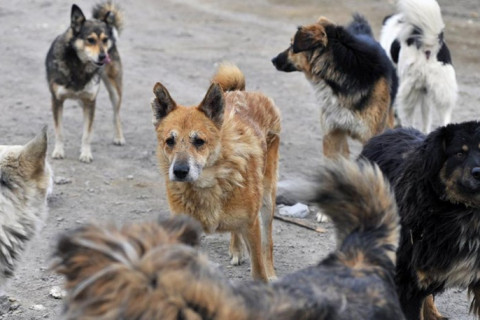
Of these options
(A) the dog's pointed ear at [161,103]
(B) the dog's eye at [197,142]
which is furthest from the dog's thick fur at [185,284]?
(A) the dog's pointed ear at [161,103]

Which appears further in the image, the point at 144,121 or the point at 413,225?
the point at 144,121

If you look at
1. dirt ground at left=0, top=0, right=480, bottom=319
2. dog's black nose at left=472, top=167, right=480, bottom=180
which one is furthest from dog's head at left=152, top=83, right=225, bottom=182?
dog's black nose at left=472, top=167, right=480, bottom=180

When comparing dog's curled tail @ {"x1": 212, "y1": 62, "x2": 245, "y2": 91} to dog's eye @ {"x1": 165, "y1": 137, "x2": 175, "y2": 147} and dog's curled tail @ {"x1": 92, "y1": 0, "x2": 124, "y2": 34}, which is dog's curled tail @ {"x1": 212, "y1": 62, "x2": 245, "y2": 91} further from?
dog's curled tail @ {"x1": 92, "y1": 0, "x2": 124, "y2": 34}

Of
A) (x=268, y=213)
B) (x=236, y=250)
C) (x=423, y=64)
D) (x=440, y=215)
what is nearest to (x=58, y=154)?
(x=236, y=250)

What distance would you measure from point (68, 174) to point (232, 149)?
3.53m

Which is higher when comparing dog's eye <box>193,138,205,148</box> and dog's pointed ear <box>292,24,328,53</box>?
dog's pointed ear <box>292,24,328,53</box>

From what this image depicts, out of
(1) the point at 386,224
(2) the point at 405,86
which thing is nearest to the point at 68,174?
(2) the point at 405,86

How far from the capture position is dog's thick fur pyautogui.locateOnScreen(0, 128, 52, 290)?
461cm

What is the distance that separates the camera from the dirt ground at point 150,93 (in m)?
6.84

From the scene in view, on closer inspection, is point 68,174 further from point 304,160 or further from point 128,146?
point 304,160

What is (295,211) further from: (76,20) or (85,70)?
(76,20)

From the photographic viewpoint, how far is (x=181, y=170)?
5.55 meters

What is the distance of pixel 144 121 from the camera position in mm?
10805

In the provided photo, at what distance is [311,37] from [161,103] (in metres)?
2.62
